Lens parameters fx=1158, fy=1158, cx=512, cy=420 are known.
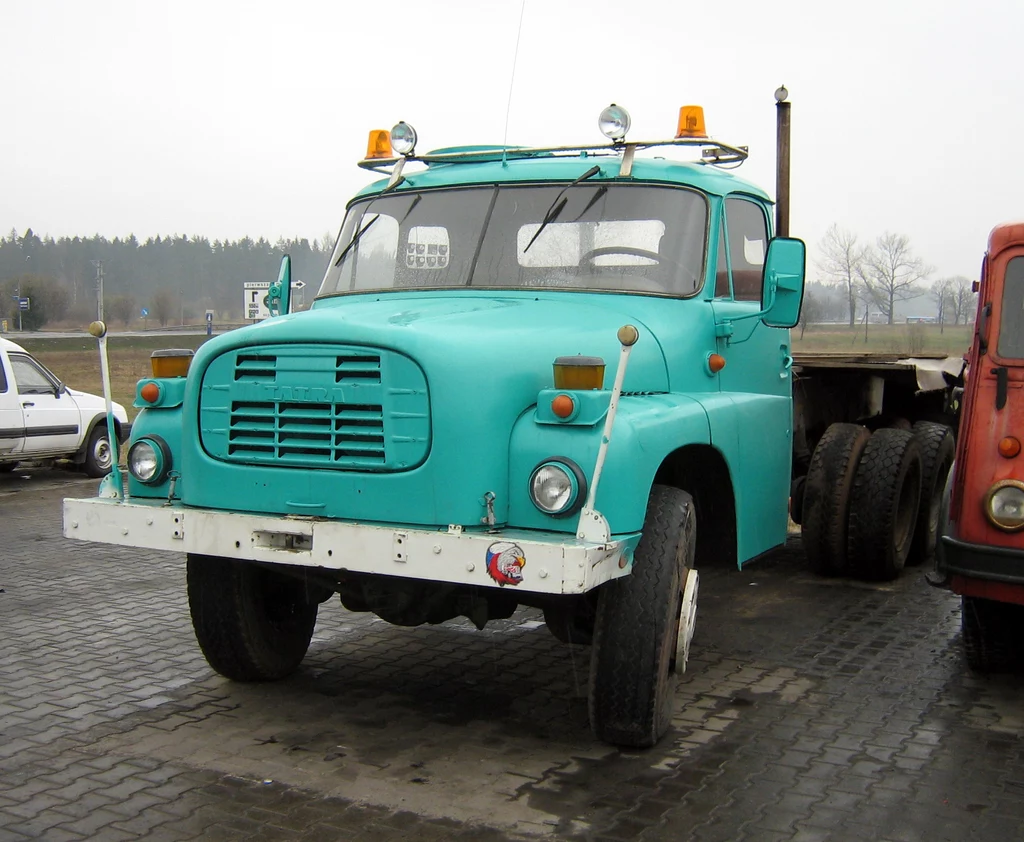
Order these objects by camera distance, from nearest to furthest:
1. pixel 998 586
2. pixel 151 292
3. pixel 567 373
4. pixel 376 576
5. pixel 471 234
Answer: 1. pixel 567 373
2. pixel 376 576
3. pixel 998 586
4. pixel 471 234
5. pixel 151 292

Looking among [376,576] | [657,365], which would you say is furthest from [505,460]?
[657,365]

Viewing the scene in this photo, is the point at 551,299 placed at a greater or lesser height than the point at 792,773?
greater

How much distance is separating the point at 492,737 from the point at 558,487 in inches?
53.0

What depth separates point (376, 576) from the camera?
4680 millimetres

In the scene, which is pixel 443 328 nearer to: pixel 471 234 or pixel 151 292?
pixel 471 234

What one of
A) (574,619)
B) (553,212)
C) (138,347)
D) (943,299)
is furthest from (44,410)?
(138,347)

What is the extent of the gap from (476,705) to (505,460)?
1560 millimetres

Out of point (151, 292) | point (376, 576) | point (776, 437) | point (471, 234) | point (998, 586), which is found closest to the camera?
point (376, 576)

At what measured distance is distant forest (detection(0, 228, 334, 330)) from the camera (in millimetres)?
85000

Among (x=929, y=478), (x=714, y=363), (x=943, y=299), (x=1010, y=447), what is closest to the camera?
(x=1010, y=447)

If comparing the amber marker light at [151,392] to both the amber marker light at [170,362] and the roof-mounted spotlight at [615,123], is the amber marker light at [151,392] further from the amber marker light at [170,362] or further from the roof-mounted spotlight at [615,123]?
the roof-mounted spotlight at [615,123]

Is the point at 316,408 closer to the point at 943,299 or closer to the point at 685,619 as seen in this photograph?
the point at 685,619

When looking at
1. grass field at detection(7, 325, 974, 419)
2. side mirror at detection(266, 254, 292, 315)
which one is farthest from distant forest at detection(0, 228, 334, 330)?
side mirror at detection(266, 254, 292, 315)

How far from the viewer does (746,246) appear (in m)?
6.46
